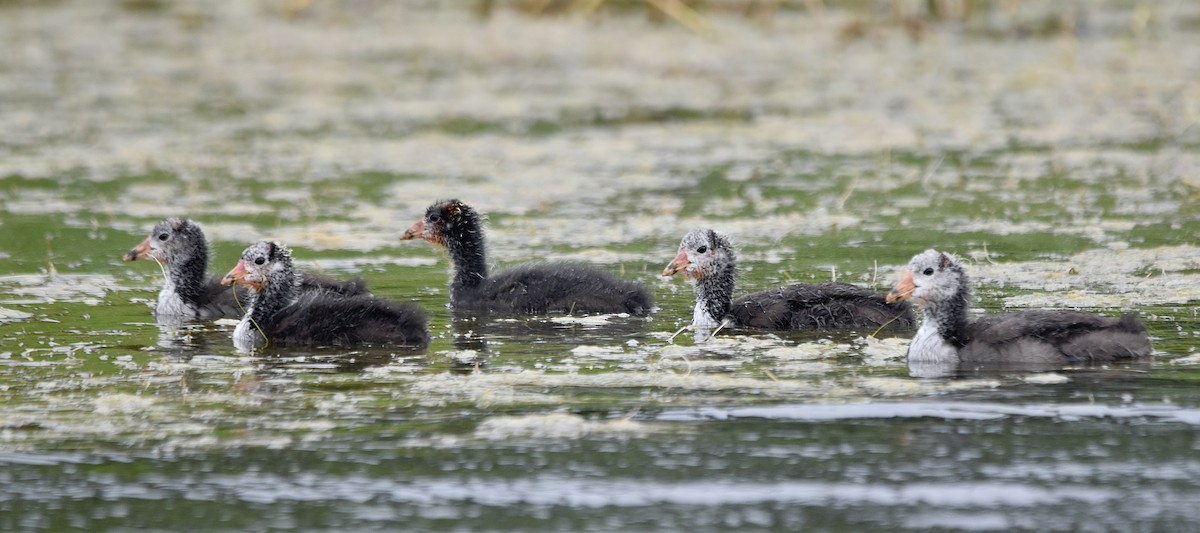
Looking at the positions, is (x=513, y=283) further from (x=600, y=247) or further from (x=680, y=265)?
(x=600, y=247)

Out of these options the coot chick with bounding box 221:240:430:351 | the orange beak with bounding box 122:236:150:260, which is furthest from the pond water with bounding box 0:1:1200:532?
the orange beak with bounding box 122:236:150:260

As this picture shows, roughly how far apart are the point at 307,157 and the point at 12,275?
5.84m

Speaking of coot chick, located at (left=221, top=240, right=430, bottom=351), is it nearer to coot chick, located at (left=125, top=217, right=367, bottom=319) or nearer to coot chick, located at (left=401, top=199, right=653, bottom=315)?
coot chick, located at (left=125, top=217, right=367, bottom=319)

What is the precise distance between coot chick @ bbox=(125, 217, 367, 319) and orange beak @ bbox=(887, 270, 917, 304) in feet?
11.3

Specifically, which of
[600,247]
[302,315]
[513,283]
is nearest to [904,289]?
[513,283]

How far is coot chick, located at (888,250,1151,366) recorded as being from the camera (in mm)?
8586

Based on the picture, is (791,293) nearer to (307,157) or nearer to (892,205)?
(892,205)

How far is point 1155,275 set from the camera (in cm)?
1104

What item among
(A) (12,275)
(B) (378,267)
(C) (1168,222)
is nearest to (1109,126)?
(C) (1168,222)

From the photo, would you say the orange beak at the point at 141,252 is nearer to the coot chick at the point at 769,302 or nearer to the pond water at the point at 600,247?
the pond water at the point at 600,247

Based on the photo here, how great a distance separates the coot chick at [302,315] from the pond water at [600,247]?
156 millimetres

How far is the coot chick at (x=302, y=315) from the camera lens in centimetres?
950

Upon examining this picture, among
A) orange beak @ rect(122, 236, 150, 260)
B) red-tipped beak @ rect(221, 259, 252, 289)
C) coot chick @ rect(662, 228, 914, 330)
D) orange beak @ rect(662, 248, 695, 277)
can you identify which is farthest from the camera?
orange beak @ rect(122, 236, 150, 260)

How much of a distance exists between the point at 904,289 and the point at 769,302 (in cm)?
114
